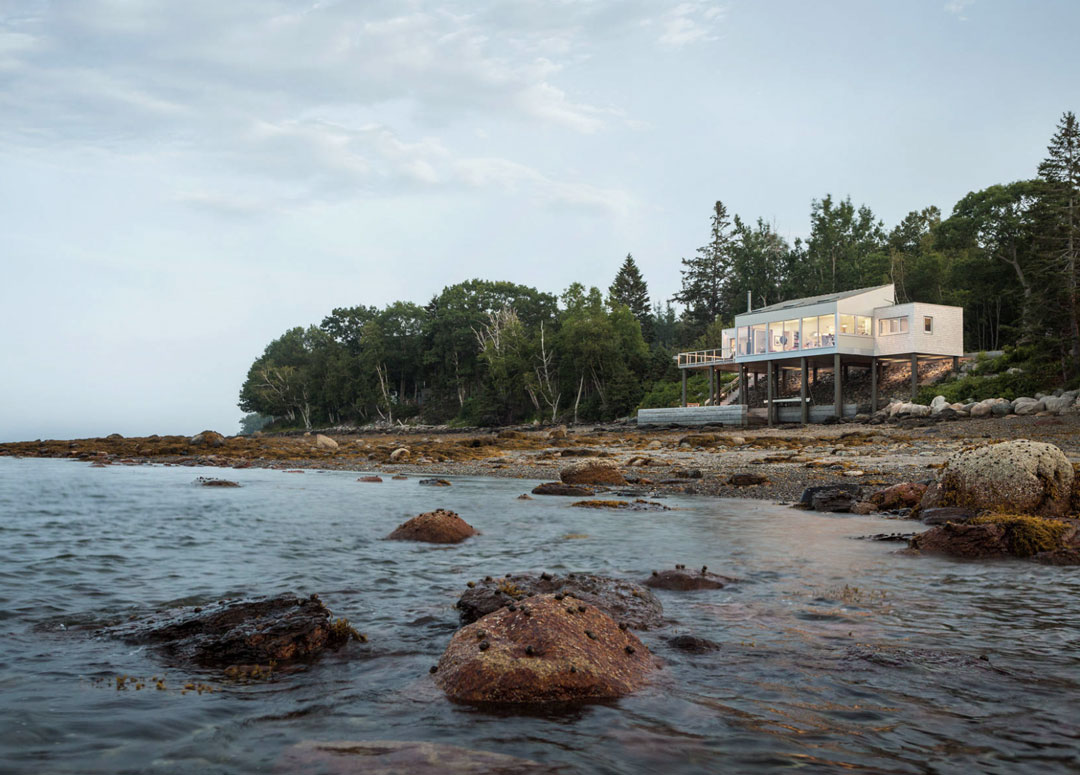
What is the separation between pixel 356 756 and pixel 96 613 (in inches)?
179

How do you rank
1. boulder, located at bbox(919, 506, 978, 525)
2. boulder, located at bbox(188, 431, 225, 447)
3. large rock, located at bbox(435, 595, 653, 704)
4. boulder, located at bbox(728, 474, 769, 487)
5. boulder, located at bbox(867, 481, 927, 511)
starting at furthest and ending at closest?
boulder, located at bbox(188, 431, 225, 447), boulder, located at bbox(728, 474, 769, 487), boulder, located at bbox(867, 481, 927, 511), boulder, located at bbox(919, 506, 978, 525), large rock, located at bbox(435, 595, 653, 704)

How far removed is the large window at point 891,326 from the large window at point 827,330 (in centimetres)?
358

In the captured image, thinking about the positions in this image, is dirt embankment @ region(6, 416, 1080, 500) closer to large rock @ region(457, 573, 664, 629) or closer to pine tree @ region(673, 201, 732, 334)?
large rock @ region(457, 573, 664, 629)

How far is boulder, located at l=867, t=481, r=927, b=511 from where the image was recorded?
42.0ft

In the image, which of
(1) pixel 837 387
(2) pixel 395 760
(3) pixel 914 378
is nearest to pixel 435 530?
(2) pixel 395 760

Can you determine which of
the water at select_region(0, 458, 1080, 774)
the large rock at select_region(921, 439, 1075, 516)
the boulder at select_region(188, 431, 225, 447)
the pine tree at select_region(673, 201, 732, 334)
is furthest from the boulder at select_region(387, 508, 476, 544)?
the pine tree at select_region(673, 201, 732, 334)

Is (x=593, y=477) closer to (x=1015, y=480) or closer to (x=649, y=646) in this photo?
(x=1015, y=480)

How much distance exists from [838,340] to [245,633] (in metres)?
42.2

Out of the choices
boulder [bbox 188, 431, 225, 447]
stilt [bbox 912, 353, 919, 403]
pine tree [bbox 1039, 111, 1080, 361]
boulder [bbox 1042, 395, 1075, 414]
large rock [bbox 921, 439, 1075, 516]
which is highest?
pine tree [bbox 1039, 111, 1080, 361]

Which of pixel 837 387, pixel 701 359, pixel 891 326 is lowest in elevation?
pixel 837 387

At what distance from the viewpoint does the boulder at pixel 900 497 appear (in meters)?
12.8

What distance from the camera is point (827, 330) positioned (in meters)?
43.9

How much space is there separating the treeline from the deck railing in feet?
24.7

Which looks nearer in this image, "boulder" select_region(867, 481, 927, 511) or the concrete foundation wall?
"boulder" select_region(867, 481, 927, 511)
